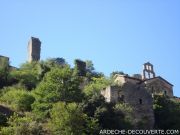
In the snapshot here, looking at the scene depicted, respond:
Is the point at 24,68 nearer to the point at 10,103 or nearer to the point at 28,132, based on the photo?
the point at 10,103

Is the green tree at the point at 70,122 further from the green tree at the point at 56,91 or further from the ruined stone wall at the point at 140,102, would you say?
the ruined stone wall at the point at 140,102

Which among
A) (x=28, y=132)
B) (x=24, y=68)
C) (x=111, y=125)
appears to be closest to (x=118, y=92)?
(x=111, y=125)

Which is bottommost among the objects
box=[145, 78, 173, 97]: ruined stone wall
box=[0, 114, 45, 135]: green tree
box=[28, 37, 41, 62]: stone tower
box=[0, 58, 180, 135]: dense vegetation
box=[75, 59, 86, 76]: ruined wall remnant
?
box=[0, 114, 45, 135]: green tree

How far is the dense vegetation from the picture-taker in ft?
134

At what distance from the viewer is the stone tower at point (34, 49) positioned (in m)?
77.1

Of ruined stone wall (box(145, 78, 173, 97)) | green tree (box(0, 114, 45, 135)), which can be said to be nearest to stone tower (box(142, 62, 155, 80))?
ruined stone wall (box(145, 78, 173, 97))

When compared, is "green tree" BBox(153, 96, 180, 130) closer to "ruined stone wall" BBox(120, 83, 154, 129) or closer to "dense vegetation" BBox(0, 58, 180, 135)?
"dense vegetation" BBox(0, 58, 180, 135)

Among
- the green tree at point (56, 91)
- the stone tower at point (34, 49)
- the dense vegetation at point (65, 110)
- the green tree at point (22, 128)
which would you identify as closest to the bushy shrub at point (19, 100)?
the dense vegetation at point (65, 110)

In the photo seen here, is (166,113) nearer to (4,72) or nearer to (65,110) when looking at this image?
(65,110)

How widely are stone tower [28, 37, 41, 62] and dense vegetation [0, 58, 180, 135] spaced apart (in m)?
18.0

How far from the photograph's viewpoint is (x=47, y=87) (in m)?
48.9

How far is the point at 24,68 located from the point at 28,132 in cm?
2937

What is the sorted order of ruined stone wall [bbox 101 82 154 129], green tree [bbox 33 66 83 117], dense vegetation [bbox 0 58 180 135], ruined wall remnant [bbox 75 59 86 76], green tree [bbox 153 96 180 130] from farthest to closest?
ruined wall remnant [bbox 75 59 86 76], green tree [bbox 153 96 180 130], ruined stone wall [bbox 101 82 154 129], green tree [bbox 33 66 83 117], dense vegetation [bbox 0 58 180 135]

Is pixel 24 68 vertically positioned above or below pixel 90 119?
above
